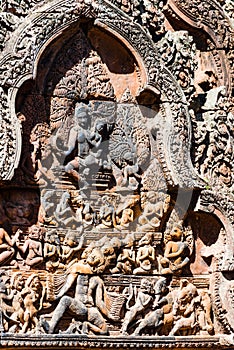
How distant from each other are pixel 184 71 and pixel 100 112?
0.69 metres

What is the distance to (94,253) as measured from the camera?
29.3ft

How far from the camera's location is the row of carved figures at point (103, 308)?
342 inches

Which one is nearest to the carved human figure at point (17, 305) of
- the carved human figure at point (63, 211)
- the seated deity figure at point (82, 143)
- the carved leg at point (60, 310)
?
the carved leg at point (60, 310)

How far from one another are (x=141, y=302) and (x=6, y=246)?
1.06 meters

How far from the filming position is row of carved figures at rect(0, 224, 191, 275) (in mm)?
8789

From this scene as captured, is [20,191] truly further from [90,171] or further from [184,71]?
[184,71]

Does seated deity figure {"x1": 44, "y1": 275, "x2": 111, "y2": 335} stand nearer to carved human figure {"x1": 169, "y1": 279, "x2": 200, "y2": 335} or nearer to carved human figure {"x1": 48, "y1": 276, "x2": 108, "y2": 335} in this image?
carved human figure {"x1": 48, "y1": 276, "x2": 108, "y2": 335}

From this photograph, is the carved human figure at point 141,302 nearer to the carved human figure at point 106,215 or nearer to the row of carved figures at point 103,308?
the row of carved figures at point 103,308

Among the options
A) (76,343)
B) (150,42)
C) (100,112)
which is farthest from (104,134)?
(76,343)

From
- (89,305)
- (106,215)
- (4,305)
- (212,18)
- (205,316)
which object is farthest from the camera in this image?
(212,18)

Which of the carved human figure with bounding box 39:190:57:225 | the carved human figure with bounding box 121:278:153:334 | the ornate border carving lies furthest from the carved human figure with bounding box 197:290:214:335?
the carved human figure with bounding box 39:190:57:225

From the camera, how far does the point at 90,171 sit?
29.5 ft

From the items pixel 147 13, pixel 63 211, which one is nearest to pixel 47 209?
pixel 63 211

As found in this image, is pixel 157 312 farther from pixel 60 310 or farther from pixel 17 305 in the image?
pixel 17 305
